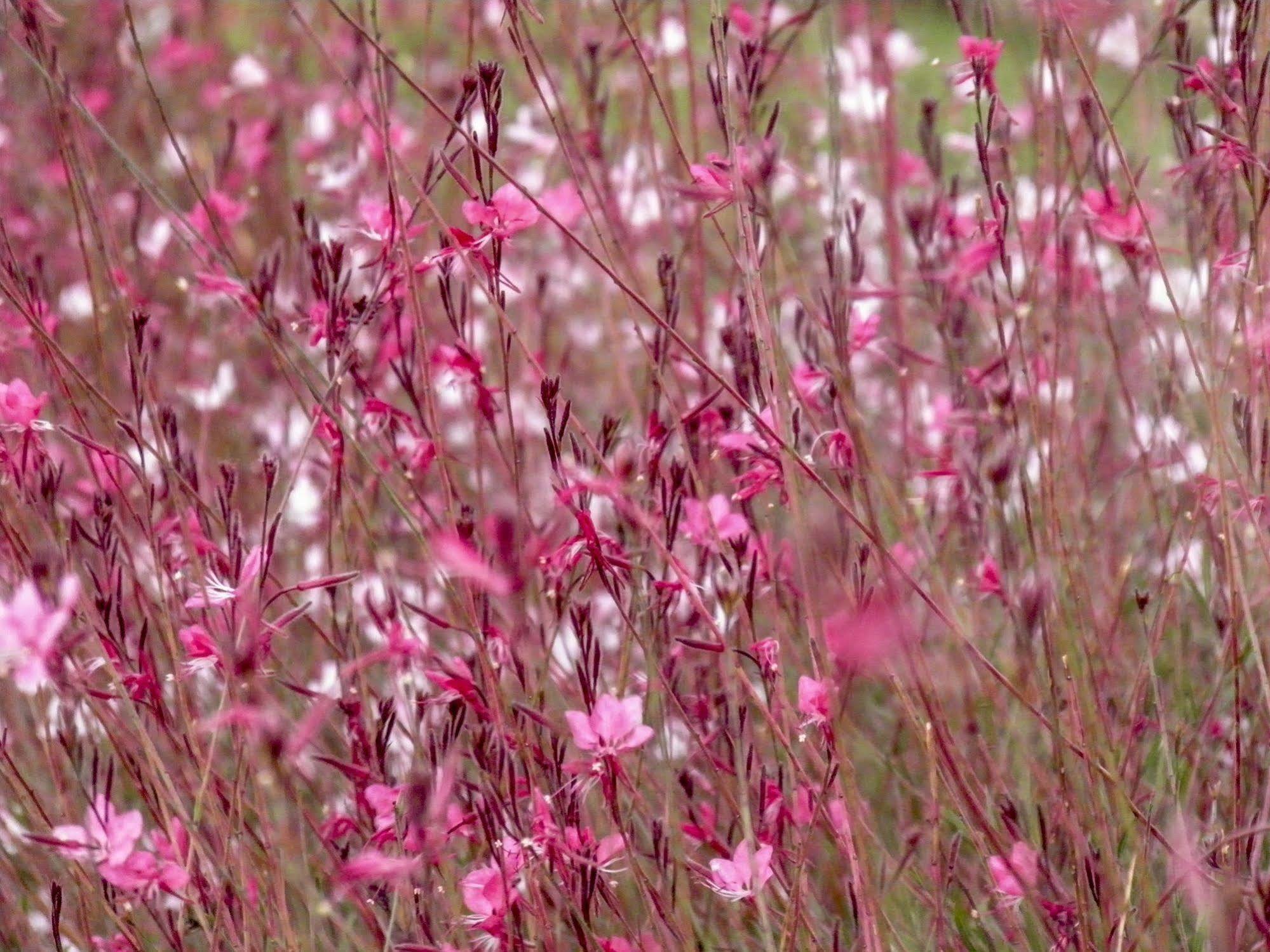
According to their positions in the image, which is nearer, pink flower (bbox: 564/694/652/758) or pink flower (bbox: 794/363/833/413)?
pink flower (bbox: 564/694/652/758)

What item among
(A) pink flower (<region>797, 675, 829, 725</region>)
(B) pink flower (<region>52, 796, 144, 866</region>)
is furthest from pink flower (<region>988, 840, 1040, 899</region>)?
(B) pink flower (<region>52, 796, 144, 866</region>)

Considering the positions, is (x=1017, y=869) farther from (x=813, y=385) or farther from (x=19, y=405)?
(x=19, y=405)

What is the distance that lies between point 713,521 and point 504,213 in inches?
13.5

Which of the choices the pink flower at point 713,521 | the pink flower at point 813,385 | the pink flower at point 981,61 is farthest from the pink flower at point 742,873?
the pink flower at point 981,61

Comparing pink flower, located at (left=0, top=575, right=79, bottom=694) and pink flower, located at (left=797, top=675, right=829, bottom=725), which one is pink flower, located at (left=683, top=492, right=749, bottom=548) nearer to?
pink flower, located at (left=797, top=675, right=829, bottom=725)

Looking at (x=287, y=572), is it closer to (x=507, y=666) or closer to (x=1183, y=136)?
(x=507, y=666)

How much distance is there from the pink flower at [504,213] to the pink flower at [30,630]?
452mm

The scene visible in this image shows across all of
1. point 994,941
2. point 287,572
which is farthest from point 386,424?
point 287,572

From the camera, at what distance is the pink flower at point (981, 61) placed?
1264mm

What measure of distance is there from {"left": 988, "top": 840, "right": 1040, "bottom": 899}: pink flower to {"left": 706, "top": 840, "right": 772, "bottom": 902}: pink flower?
0.67 feet

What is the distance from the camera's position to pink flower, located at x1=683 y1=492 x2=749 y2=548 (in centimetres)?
136

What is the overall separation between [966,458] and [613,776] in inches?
21.5

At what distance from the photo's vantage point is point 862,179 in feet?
10.5

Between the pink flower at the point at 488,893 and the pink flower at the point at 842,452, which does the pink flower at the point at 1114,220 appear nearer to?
the pink flower at the point at 842,452
